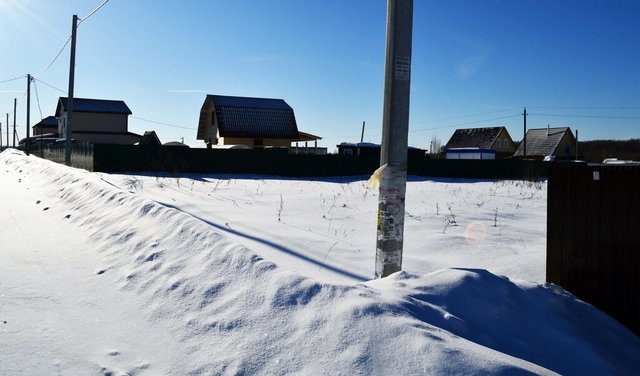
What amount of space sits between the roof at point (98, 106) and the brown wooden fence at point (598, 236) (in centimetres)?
5023

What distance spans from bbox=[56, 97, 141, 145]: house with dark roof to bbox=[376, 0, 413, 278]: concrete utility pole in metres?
48.3

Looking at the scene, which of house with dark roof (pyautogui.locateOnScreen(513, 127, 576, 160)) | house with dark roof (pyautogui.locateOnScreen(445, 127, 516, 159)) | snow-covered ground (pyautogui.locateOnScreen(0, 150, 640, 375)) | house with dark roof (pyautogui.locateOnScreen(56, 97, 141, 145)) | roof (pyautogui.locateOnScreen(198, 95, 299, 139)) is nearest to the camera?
snow-covered ground (pyautogui.locateOnScreen(0, 150, 640, 375))

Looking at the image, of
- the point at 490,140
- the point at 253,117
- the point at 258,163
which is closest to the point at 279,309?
the point at 258,163

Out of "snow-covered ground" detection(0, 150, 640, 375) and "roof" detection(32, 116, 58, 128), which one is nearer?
"snow-covered ground" detection(0, 150, 640, 375)

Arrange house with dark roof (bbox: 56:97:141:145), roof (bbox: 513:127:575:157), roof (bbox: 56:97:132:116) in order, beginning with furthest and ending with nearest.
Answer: roof (bbox: 513:127:575:157), roof (bbox: 56:97:132:116), house with dark roof (bbox: 56:97:141:145)

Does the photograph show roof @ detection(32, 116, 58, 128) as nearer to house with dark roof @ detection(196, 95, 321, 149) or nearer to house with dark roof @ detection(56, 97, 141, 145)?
house with dark roof @ detection(56, 97, 141, 145)

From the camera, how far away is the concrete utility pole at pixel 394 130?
452 cm

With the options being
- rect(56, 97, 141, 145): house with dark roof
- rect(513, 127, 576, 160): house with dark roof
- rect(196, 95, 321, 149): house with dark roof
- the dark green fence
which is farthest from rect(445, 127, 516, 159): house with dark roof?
rect(56, 97, 141, 145): house with dark roof

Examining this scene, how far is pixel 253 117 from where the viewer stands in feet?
128

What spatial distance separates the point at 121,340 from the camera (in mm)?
3842

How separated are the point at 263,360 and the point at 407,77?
2705mm

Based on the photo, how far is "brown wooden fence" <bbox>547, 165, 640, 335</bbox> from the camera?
14.6ft

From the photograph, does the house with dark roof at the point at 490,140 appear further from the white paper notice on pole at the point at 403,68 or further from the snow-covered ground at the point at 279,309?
the white paper notice on pole at the point at 403,68

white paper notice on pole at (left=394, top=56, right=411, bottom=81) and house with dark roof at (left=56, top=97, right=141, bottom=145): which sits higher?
house with dark roof at (left=56, top=97, right=141, bottom=145)
